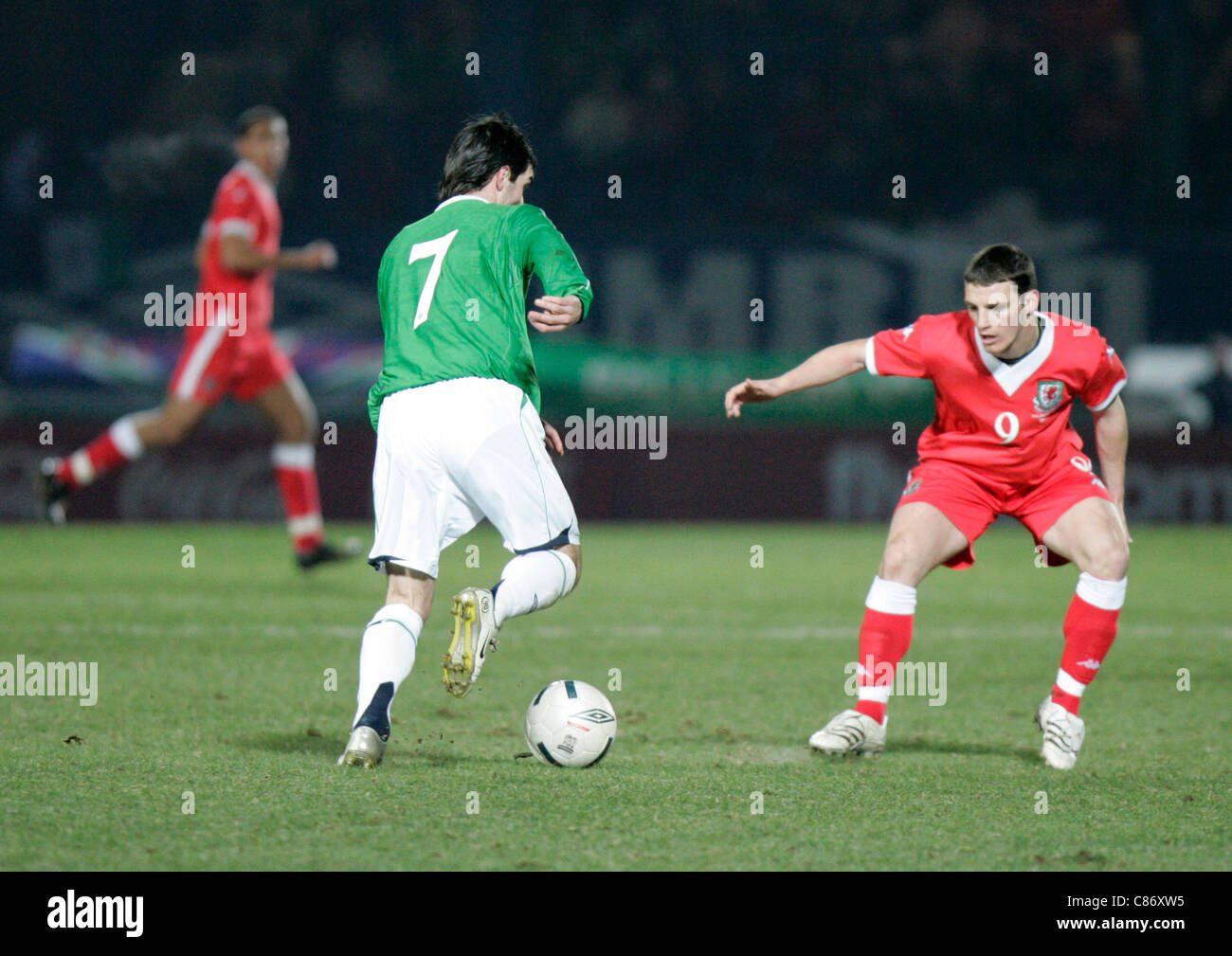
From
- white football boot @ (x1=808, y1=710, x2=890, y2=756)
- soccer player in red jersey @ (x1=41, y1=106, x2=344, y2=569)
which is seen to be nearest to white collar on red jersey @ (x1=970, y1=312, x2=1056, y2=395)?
white football boot @ (x1=808, y1=710, x2=890, y2=756)

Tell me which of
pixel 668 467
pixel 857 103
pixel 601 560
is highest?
pixel 857 103

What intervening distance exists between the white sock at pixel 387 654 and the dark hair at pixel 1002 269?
1813 millimetres

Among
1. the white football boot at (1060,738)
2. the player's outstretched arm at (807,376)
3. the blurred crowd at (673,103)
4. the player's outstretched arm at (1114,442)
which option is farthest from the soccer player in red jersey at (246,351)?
the blurred crowd at (673,103)

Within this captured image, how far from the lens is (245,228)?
31.0 ft

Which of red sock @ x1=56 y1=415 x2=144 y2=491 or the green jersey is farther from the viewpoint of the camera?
red sock @ x1=56 y1=415 x2=144 y2=491

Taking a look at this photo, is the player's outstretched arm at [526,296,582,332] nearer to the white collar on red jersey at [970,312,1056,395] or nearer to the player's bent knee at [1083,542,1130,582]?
the white collar on red jersey at [970,312,1056,395]

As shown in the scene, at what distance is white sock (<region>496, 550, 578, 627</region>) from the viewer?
4199 millimetres

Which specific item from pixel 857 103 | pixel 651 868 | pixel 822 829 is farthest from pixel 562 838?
pixel 857 103

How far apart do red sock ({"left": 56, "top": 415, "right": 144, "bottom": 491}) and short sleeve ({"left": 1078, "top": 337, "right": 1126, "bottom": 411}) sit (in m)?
5.73

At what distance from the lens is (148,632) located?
719 cm

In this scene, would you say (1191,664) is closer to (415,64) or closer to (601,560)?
A: (601,560)

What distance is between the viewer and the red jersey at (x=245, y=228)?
9453mm

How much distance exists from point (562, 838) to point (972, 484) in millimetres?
1981

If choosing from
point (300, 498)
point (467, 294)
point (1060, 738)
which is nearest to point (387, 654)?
point (467, 294)
